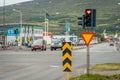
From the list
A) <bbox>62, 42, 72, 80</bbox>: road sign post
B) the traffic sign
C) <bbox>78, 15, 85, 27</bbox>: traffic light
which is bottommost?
<bbox>62, 42, 72, 80</bbox>: road sign post

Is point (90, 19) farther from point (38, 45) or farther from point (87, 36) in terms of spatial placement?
point (38, 45)

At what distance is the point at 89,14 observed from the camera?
2195 cm

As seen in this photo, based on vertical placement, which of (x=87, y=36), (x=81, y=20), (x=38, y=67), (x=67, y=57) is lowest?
(x=38, y=67)

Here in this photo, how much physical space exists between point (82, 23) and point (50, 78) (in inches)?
123

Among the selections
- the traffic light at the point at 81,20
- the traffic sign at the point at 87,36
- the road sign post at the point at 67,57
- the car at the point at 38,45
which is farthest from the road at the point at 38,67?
the car at the point at 38,45

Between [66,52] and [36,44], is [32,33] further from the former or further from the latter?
[66,52]

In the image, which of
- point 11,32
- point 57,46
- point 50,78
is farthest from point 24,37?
point 50,78

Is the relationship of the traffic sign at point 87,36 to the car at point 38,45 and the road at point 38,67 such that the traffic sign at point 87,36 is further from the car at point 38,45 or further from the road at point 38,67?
the car at point 38,45

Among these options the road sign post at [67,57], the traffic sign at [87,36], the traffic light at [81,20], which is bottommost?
the road sign post at [67,57]

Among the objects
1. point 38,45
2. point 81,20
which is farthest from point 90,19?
point 38,45

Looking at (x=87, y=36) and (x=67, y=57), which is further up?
(x=87, y=36)

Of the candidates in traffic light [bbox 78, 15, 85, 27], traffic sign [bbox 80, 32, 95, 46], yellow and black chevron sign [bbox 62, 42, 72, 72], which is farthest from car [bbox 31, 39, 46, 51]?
yellow and black chevron sign [bbox 62, 42, 72, 72]

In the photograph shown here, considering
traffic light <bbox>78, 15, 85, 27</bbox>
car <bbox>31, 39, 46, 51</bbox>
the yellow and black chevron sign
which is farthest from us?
car <bbox>31, 39, 46, 51</bbox>

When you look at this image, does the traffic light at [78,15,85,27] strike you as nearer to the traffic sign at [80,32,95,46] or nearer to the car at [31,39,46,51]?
the traffic sign at [80,32,95,46]
